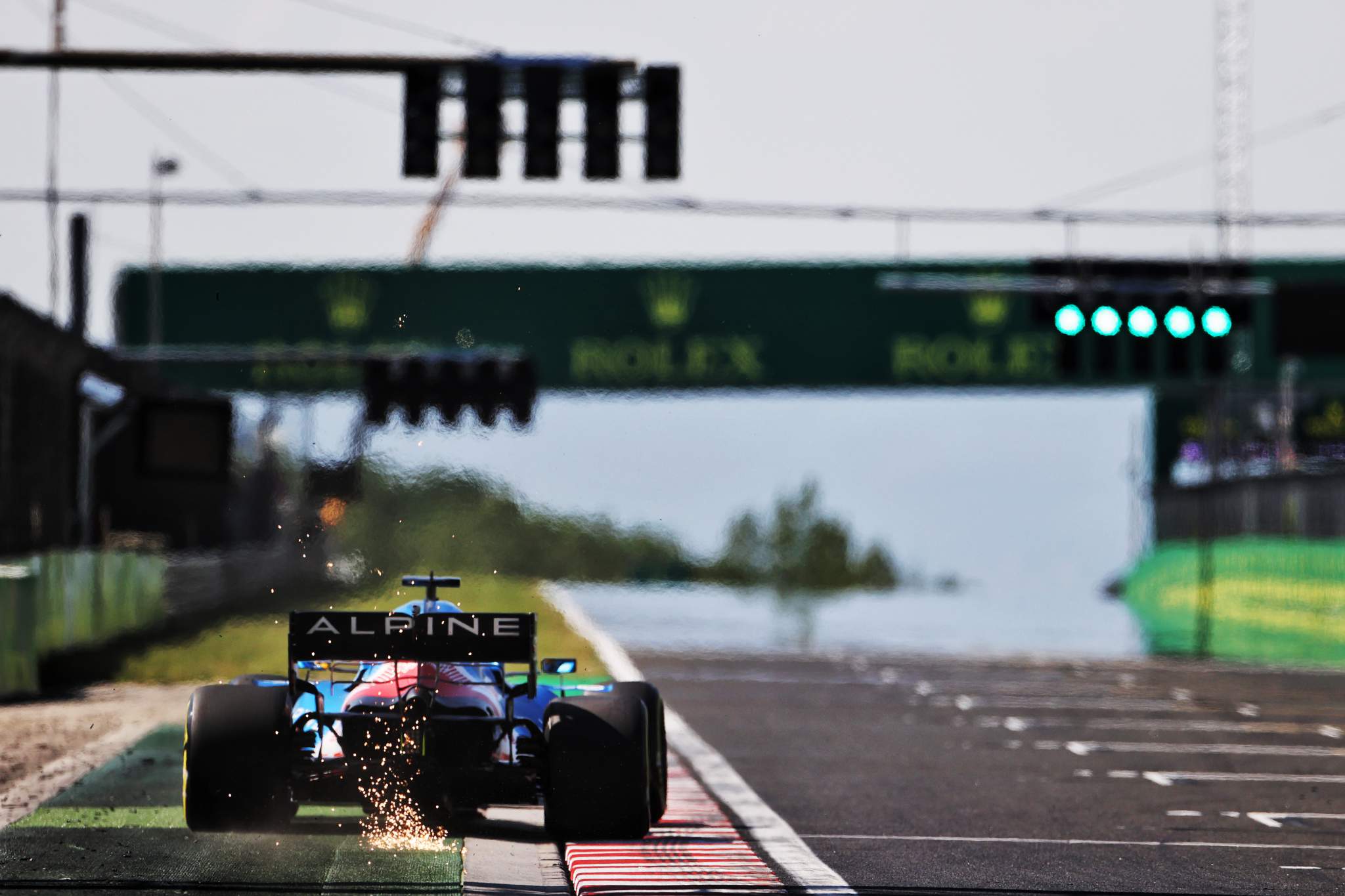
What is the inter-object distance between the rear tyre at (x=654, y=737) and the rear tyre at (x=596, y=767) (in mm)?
154

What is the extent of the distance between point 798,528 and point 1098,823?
117 meters

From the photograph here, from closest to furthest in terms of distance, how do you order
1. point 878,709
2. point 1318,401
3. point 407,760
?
point 407,760 < point 878,709 < point 1318,401

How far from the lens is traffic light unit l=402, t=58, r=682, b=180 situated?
16.3m

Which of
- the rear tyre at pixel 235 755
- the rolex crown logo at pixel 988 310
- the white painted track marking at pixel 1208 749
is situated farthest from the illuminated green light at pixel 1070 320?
the rear tyre at pixel 235 755

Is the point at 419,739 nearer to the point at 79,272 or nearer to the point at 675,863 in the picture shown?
the point at 675,863

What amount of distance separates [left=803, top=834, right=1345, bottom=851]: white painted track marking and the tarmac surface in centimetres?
2

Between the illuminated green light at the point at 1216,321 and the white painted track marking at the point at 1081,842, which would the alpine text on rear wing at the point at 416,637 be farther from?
the illuminated green light at the point at 1216,321

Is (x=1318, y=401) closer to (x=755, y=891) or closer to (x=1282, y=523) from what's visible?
(x=1282, y=523)

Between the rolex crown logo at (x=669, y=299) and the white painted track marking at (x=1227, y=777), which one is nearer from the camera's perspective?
the white painted track marking at (x=1227, y=777)

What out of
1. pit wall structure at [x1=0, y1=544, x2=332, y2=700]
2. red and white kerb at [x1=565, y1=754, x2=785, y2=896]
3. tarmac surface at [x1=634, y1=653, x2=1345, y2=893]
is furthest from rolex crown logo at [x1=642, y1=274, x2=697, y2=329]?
red and white kerb at [x1=565, y1=754, x2=785, y2=896]

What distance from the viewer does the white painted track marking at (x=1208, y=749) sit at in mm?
17953

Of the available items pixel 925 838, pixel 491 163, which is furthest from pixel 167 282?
pixel 925 838

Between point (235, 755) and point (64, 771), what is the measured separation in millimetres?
4289

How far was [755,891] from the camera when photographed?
962 cm
